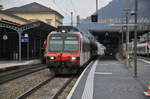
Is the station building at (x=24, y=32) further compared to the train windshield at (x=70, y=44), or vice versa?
the station building at (x=24, y=32)

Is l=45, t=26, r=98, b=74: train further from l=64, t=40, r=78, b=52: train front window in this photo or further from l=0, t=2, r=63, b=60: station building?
l=0, t=2, r=63, b=60: station building

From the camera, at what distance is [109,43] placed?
69.7m

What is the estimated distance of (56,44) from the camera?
56.7 ft

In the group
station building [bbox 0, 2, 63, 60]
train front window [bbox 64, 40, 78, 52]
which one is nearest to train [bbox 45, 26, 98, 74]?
train front window [bbox 64, 40, 78, 52]

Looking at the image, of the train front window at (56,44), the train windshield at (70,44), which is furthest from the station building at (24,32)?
the train windshield at (70,44)

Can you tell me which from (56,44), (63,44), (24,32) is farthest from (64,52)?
(24,32)

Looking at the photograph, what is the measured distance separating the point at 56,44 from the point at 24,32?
19.6m

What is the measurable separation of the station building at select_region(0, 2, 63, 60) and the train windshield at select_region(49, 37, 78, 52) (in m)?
11.1

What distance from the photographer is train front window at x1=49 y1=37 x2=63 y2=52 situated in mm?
17141

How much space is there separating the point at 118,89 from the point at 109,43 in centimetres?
5870

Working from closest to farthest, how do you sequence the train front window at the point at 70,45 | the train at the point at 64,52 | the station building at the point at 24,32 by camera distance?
the train at the point at 64,52 < the train front window at the point at 70,45 < the station building at the point at 24,32

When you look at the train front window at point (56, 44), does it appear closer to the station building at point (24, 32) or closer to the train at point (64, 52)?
the train at point (64, 52)

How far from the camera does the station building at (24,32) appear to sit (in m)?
31.1

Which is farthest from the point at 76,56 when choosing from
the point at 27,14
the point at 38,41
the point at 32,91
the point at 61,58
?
the point at 27,14
